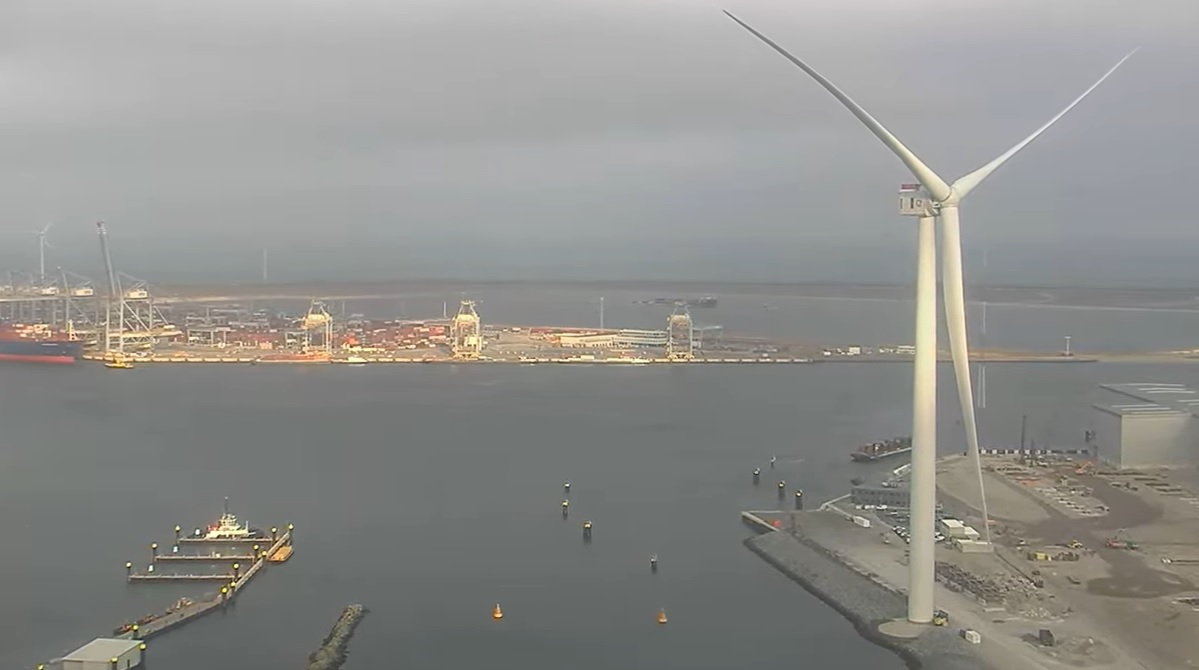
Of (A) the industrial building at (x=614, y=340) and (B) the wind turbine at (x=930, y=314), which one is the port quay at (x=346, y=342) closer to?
(A) the industrial building at (x=614, y=340)

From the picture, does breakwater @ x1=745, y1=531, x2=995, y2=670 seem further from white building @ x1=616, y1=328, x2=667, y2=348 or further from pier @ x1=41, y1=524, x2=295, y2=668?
white building @ x1=616, y1=328, x2=667, y2=348

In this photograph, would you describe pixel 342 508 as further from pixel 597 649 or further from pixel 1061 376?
pixel 1061 376

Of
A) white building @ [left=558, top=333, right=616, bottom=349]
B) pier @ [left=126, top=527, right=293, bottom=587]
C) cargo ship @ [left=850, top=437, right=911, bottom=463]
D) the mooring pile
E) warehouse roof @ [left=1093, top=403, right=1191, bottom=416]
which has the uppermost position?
warehouse roof @ [left=1093, top=403, right=1191, bottom=416]

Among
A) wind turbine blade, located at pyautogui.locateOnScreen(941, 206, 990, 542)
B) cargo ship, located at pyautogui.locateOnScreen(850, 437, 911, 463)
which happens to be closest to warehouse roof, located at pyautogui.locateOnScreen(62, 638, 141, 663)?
wind turbine blade, located at pyautogui.locateOnScreen(941, 206, 990, 542)

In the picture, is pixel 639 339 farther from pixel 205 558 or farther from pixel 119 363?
pixel 205 558

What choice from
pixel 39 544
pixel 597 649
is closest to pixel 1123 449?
pixel 597 649

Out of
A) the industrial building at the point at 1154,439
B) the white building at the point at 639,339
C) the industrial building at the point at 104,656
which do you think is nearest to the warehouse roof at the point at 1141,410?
the industrial building at the point at 1154,439
